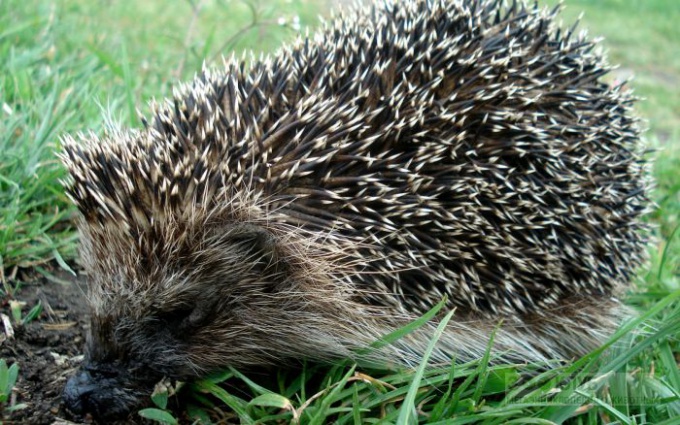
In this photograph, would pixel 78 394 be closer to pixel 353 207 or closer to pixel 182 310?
pixel 182 310

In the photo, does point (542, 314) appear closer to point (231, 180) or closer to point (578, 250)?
point (578, 250)

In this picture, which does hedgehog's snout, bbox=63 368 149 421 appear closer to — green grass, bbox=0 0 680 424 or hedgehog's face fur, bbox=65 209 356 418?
hedgehog's face fur, bbox=65 209 356 418

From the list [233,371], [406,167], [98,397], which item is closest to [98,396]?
[98,397]

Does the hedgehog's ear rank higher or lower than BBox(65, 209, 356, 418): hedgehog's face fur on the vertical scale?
higher

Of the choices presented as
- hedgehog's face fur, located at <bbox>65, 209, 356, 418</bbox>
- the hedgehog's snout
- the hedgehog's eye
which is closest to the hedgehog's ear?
hedgehog's face fur, located at <bbox>65, 209, 356, 418</bbox>

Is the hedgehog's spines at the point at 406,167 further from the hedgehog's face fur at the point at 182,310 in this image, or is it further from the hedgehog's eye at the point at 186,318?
the hedgehog's eye at the point at 186,318

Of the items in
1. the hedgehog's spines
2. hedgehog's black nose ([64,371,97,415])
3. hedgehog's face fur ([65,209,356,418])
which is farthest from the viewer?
the hedgehog's spines
